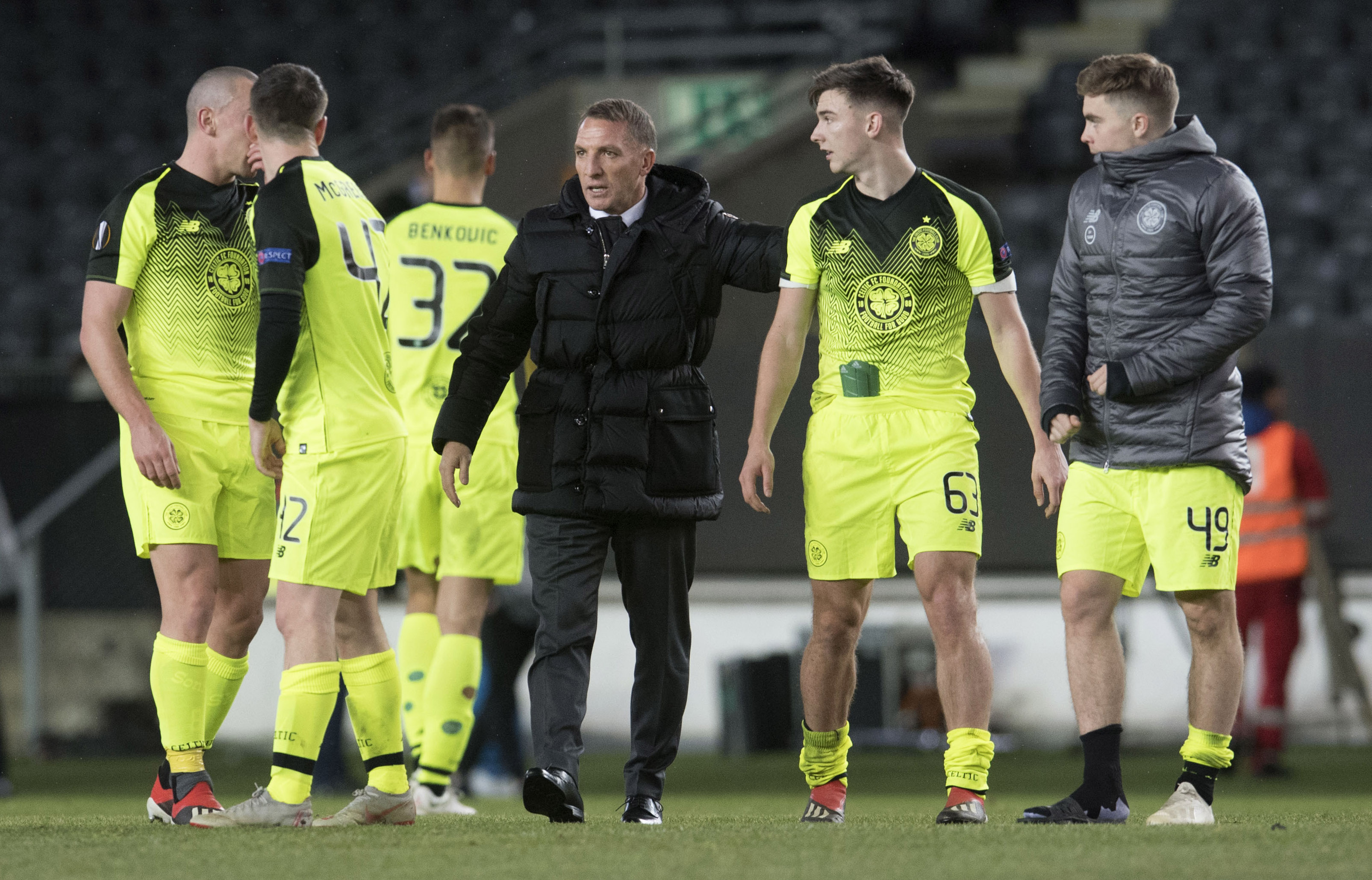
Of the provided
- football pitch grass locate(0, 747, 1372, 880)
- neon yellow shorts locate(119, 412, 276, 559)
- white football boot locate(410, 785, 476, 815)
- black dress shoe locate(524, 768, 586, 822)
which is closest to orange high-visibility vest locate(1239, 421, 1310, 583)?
football pitch grass locate(0, 747, 1372, 880)

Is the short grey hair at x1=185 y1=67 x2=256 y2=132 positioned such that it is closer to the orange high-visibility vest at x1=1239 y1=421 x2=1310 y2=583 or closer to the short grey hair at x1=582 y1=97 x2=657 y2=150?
the short grey hair at x1=582 y1=97 x2=657 y2=150

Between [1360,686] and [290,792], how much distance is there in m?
6.40

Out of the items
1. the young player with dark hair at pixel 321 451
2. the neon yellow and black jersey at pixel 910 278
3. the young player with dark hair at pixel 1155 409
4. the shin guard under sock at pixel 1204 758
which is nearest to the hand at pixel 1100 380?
the young player with dark hair at pixel 1155 409

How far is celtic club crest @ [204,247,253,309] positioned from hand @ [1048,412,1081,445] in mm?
2273

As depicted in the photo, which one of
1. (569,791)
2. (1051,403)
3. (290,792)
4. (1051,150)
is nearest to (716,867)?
(569,791)

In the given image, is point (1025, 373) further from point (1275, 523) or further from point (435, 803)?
point (1275, 523)

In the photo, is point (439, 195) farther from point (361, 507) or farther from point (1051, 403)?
point (1051, 403)

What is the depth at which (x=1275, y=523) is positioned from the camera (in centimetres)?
812

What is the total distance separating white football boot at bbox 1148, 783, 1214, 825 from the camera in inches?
165

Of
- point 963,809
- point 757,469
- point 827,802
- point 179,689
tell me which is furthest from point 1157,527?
point 179,689

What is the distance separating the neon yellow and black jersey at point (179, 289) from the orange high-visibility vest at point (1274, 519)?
523cm

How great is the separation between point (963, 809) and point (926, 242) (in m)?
1.49

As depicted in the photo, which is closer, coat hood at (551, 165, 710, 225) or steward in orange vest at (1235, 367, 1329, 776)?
coat hood at (551, 165, 710, 225)

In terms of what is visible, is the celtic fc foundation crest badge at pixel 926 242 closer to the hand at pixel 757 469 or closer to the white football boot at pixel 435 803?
the hand at pixel 757 469
